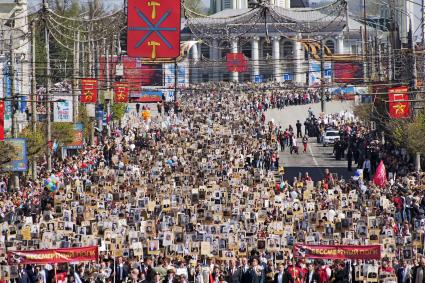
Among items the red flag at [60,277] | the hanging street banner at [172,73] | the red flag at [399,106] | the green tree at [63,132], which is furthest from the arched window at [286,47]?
the red flag at [60,277]

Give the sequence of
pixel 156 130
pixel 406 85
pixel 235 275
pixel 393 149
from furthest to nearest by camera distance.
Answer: pixel 156 130
pixel 393 149
pixel 406 85
pixel 235 275

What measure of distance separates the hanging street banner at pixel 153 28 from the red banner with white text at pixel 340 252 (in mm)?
6480

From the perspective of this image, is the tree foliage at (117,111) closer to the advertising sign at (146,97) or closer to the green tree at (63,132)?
the advertising sign at (146,97)

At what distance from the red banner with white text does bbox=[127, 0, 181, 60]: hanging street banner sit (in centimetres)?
648

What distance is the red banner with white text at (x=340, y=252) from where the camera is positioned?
34719 millimetres

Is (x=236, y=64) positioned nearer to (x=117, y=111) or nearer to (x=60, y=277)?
(x=117, y=111)

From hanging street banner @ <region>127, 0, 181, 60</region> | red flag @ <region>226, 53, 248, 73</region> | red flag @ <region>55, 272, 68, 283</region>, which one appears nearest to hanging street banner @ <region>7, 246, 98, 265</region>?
red flag @ <region>55, 272, 68, 283</region>

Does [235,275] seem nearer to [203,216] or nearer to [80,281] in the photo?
[80,281]

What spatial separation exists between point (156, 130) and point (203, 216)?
39.7 meters

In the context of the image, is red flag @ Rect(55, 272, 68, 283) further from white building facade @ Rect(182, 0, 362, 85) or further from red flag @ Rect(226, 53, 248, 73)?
white building facade @ Rect(182, 0, 362, 85)

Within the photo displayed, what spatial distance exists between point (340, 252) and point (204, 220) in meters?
8.40

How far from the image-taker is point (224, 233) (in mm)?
39094

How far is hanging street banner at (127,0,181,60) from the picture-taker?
127 feet

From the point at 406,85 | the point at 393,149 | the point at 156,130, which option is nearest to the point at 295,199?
the point at 406,85
